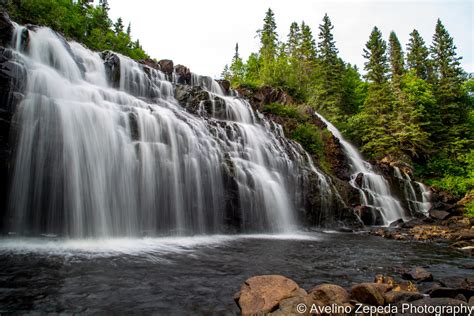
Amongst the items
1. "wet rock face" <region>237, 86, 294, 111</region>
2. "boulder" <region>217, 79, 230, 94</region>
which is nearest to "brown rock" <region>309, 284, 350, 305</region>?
"boulder" <region>217, 79, 230, 94</region>

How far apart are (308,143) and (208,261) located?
16108 millimetres

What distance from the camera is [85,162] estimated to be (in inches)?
382

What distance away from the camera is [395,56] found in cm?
4659

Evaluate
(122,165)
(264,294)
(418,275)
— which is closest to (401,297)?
(264,294)

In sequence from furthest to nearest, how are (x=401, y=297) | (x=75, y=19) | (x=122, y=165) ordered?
(x=75, y=19)
(x=122, y=165)
(x=401, y=297)

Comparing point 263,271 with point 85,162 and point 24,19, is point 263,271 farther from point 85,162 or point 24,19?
point 24,19

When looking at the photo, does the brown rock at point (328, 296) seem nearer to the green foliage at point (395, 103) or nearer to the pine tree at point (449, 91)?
the green foliage at point (395, 103)

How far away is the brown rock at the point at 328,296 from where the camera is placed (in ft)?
13.4

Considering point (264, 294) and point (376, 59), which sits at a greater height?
point (376, 59)

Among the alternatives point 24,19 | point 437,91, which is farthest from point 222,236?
point 437,91

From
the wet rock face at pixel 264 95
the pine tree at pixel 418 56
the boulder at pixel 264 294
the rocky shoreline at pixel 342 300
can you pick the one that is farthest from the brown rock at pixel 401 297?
the pine tree at pixel 418 56

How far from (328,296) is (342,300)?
0.70ft

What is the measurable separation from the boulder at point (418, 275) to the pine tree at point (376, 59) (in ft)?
123

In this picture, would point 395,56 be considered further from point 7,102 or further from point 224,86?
point 7,102
